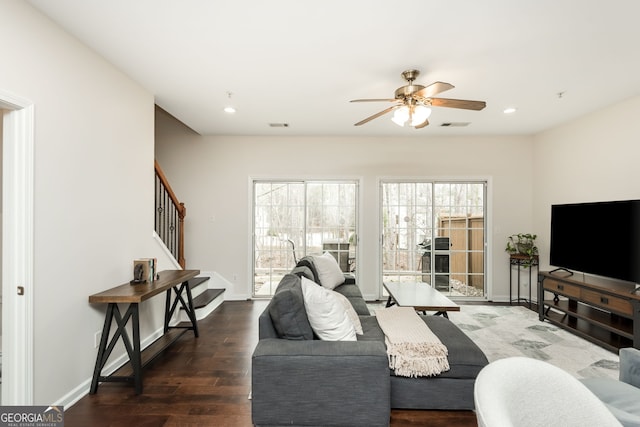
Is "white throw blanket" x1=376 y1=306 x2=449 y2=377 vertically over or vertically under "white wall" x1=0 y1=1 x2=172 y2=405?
under

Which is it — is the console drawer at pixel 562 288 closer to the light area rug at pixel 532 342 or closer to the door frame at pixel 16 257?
the light area rug at pixel 532 342

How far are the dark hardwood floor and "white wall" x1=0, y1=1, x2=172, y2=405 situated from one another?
0.91 ft

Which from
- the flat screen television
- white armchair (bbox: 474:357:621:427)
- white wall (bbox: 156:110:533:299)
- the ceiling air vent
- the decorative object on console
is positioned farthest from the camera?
white wall (bbox: 156:110:533:299)

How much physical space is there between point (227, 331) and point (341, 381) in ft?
7.47

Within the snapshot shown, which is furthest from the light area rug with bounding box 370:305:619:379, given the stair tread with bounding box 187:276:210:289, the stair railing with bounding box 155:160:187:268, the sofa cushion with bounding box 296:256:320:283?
the stair railing with bounding box 155:160:187:268

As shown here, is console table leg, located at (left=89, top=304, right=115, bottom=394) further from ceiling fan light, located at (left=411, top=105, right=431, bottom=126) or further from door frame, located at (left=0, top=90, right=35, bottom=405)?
ceiling fan light, located at (left=411, top=105, right=431, bottom=126)

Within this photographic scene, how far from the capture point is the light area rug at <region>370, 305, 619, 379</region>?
3053mm

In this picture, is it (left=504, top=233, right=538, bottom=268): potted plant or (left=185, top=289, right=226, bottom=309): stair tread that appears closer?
(left=185, top=289, right=226, bottom=309): stair tread

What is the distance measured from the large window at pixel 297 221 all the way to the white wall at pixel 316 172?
6.9 inches

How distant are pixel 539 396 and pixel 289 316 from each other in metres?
1.44

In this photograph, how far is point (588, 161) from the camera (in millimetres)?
4184

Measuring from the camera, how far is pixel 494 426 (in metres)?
0.88

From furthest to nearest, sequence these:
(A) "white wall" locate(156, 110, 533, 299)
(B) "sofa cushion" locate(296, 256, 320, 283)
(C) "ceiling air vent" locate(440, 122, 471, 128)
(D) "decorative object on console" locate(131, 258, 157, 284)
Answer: (A) "white wall" locate(156, 110, 533, 299) → (C) "ceiling air vent" locate(440, 122, 471, 128) → (B) "sofa cushion" locate(296, 256, 320, 283) → (D) "decorative object on console" locate(131, 258, 157, 284)

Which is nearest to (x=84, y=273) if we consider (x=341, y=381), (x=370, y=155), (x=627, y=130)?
(x=341, y=381)
